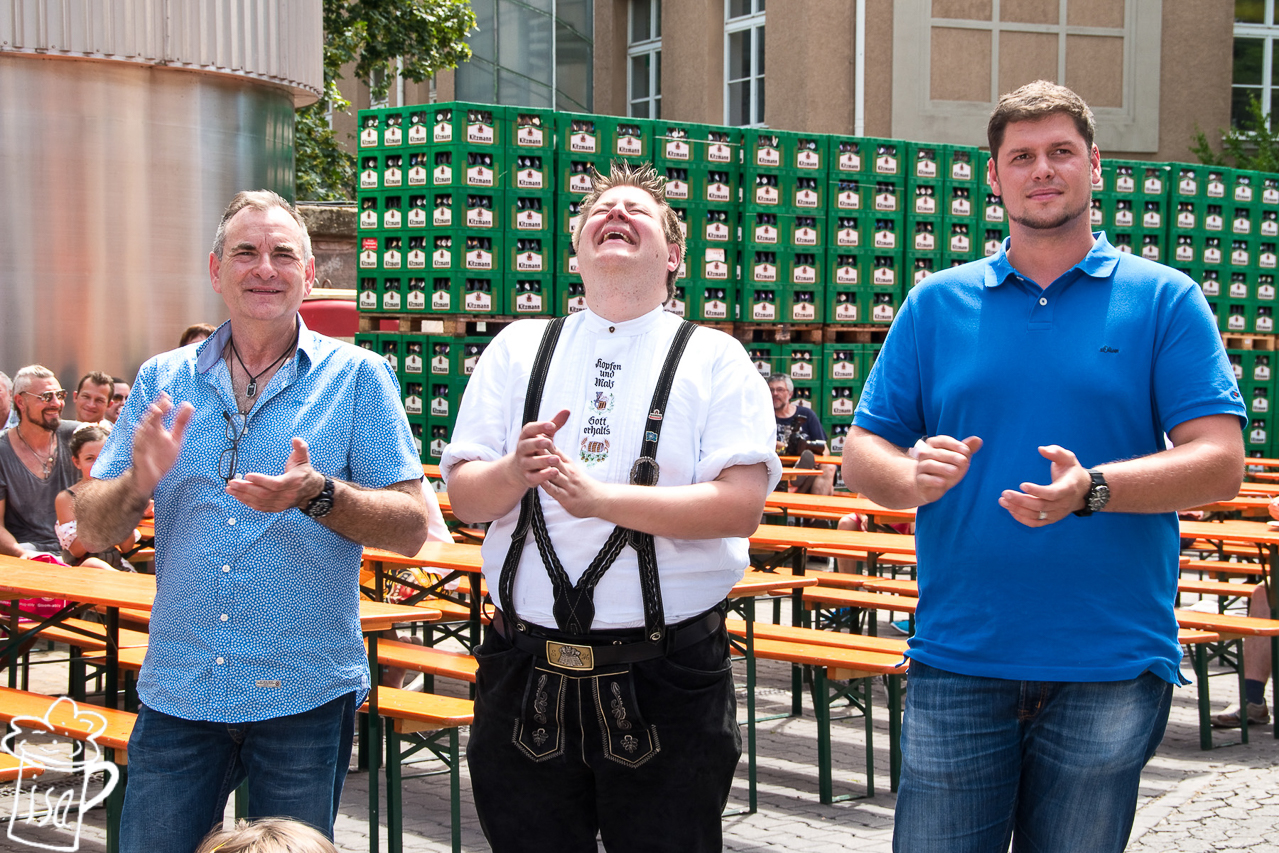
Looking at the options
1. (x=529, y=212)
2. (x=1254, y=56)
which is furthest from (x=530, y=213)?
(x=1254, y=56)

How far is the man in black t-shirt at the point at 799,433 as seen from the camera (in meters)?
11.5

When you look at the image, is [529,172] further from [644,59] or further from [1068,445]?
[644,59]

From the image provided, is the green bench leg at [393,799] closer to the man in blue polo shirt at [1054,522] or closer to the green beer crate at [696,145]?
the man in blue polo shirt at [1054,522]

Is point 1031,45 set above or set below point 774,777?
above

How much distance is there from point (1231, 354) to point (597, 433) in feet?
46.2

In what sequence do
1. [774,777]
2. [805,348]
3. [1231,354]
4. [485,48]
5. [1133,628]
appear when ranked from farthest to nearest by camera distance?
[485,48]
[1231,354]
[805,348]
[774,777]
[1133,628]

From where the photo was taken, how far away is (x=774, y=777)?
256 inches

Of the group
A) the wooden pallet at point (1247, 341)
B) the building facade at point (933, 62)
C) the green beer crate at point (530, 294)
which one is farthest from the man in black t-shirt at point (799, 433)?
the building facade at point (933, 62)

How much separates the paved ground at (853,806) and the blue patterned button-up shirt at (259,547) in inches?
105

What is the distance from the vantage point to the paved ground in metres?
5.45

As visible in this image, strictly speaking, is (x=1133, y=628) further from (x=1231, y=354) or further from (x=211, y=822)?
(x=1231, y=354)

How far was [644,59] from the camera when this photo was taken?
2838 cm

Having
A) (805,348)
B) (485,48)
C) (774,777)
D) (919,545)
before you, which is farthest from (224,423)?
(485,48)

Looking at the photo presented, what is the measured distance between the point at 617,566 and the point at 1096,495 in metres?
0.96
